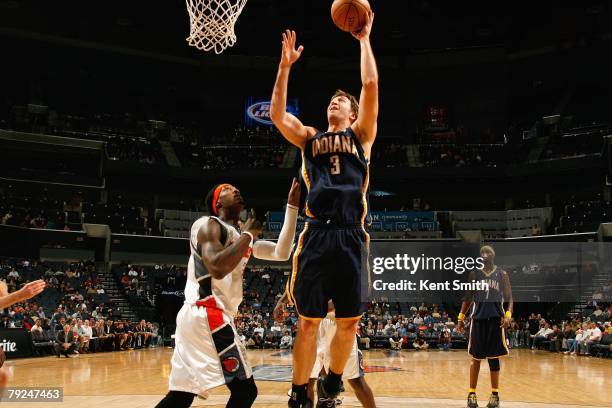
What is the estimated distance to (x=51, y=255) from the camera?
29500 millimetres

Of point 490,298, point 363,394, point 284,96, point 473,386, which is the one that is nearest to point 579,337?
point 490,298

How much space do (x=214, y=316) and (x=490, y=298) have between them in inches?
209

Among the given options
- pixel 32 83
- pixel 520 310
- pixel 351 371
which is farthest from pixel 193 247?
pixel 32 83

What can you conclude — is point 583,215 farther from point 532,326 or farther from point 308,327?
point 308,327

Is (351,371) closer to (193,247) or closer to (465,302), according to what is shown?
(193,247)

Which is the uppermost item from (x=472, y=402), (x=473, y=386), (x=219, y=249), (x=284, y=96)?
(x=284, y=96)

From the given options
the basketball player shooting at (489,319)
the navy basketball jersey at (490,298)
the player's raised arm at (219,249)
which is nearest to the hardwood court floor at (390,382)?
the basketball player shooting at (489,319)

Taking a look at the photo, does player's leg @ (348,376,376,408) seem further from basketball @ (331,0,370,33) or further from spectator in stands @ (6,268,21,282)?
spectator in stands @ (6,268,21,282)

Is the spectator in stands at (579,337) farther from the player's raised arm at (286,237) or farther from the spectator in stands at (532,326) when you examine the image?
the player's raised arm at (286,237)

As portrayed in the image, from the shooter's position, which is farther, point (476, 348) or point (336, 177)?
point (476, 348)

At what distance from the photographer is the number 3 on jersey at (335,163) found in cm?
434

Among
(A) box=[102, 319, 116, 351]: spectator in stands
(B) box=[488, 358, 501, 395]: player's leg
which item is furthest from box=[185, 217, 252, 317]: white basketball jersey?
(A) box=[102, 319, 116, 351]: spectator in stands

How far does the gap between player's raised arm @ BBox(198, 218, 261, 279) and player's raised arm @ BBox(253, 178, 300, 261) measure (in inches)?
22.6

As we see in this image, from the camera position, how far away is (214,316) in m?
4.26
